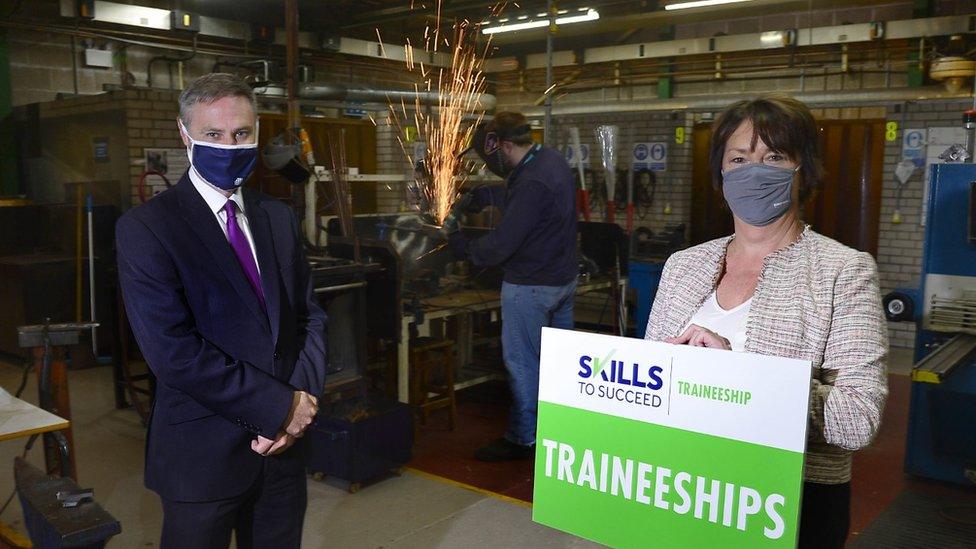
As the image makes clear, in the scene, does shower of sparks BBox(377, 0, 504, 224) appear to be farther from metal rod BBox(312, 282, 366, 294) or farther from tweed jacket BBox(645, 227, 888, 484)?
tweed jacket BBox(645, 227, 888, 484)

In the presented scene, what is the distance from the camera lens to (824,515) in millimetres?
1453

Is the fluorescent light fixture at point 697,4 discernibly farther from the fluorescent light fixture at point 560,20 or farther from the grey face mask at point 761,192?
the grey face mask at point 761,192

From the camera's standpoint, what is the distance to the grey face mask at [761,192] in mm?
1470

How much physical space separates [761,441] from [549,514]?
0.42m

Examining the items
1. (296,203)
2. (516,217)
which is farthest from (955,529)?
(296,203)

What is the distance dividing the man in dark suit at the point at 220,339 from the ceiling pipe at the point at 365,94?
19.1 feet

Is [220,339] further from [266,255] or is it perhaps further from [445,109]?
[445,109]

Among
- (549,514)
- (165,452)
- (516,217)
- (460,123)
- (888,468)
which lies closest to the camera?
(549,514)

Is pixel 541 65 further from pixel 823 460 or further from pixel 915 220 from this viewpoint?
pixel 823 460

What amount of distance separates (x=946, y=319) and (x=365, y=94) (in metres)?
5.80

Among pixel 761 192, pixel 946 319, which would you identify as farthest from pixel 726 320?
pixel 946 319

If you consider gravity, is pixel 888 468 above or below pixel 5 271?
below

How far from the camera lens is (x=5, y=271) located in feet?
21.5

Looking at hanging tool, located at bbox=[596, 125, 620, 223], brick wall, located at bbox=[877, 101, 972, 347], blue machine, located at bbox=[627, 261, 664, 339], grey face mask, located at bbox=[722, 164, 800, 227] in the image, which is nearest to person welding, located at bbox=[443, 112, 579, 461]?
blue machine, located at bbox=[627, 261, 664, 339]
